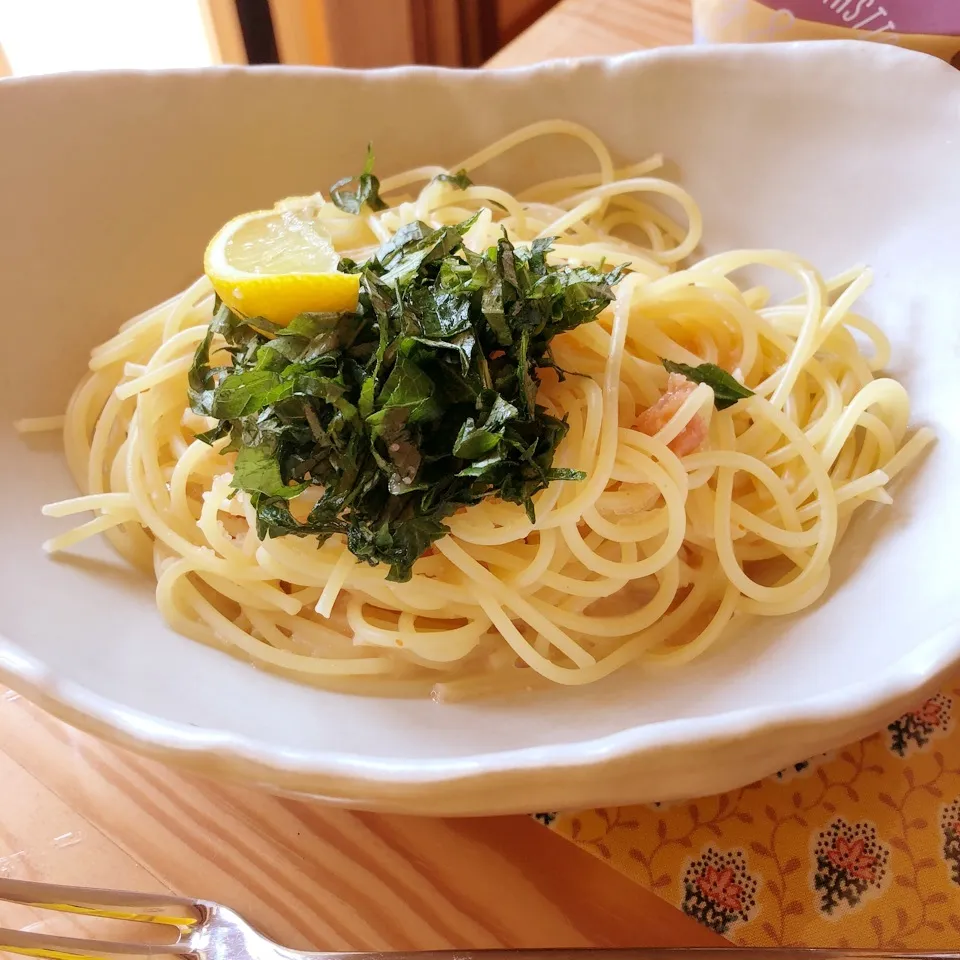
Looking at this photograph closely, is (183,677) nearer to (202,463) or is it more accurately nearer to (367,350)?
(202,463)

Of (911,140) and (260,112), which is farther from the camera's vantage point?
(260,112)

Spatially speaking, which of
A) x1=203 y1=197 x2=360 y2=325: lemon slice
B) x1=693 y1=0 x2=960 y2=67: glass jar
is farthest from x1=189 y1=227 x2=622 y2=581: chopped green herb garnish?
x1=693 y1=0 x2=960 y2=67: glass jar

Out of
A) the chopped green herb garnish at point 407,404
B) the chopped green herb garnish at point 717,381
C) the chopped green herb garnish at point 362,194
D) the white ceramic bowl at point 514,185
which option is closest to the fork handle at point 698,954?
the white ceramic bowl at point 514,185

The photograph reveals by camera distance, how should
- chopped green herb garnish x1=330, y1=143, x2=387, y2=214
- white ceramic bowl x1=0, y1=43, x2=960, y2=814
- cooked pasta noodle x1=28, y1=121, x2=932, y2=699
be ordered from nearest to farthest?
white ceramic bowl x1=0, y1=43, x2=960, y2=814
cooked pasta noodle x1=28, y1=121, x2=932, y2=699
chopped green herb garnish x1=330, y1=143, x2=387, y2=214

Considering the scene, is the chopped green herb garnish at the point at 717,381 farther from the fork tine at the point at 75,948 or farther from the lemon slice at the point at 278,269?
the fork tine at the point at 75,948

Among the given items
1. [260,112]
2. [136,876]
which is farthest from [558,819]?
[260,112]

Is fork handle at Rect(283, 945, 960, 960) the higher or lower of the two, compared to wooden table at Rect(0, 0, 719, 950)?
higher

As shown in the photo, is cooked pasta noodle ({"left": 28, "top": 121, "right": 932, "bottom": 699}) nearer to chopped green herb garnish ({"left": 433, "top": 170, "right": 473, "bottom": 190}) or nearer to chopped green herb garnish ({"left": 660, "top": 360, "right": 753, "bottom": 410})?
chopped green herb garnish ({"left": 660, "top": 360, "right": 753, "bottom": 410})
